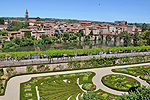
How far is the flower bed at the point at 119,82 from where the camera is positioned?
2006 cm

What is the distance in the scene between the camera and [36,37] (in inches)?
2677

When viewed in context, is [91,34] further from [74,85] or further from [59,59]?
[74,85]

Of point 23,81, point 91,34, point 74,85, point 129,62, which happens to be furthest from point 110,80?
point 91,34

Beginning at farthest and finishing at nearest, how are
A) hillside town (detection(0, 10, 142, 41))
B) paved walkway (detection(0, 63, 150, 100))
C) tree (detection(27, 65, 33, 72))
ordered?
1. hillside town (detection(0, 10, 142, 41))
2. tree (detection(27, 65, 33, 72))
3. paved walkway (detection(0, 63, 150, 100))

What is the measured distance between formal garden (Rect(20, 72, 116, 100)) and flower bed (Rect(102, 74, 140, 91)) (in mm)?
2181

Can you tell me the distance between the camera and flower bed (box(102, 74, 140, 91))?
65.8 ft

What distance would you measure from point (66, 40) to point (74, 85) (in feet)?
165

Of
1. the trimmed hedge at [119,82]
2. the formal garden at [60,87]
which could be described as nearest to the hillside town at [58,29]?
the formal garden at [60,87]

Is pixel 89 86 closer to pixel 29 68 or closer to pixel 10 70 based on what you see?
pixel 29 68

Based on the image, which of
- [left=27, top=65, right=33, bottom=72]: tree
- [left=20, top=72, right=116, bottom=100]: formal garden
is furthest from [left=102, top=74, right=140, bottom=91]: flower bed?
[left=27, top=65, right=33, bottom=72]: tree

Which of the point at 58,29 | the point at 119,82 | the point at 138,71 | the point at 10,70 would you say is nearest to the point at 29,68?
the point at 10,70

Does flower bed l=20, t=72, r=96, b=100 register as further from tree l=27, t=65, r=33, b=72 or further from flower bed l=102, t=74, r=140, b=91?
tree l=27, t=65, r=33, b=72

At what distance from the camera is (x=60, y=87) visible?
2012 centimetres

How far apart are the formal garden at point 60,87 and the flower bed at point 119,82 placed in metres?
2.18
